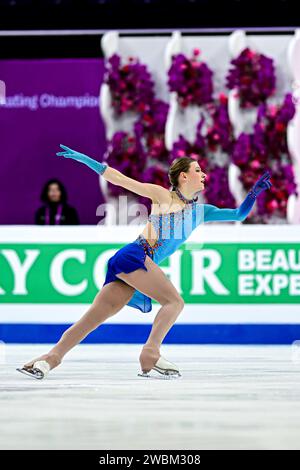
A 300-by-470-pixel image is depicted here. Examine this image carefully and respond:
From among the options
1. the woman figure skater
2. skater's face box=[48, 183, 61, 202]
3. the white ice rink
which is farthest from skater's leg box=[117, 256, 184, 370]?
skater's face box=[48, 183, 61, 202]

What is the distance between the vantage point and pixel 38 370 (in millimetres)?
5039

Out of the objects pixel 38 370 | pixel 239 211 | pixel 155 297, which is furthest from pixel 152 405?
pixel 239 211

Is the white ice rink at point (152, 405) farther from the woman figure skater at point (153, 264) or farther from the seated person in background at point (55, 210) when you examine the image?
the seated person in background at point (55, 210)

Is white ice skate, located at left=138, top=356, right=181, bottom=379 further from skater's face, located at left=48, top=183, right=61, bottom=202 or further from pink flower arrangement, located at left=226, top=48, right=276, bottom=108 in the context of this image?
pink flower arrangement, located at left=226, top=48, right=276, bottom=108

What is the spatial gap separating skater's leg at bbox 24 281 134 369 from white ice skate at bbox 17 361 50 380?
26 mm

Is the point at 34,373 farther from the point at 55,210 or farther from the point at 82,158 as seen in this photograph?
the point at 55,210

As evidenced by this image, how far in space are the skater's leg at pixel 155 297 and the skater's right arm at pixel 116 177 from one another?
35cm
